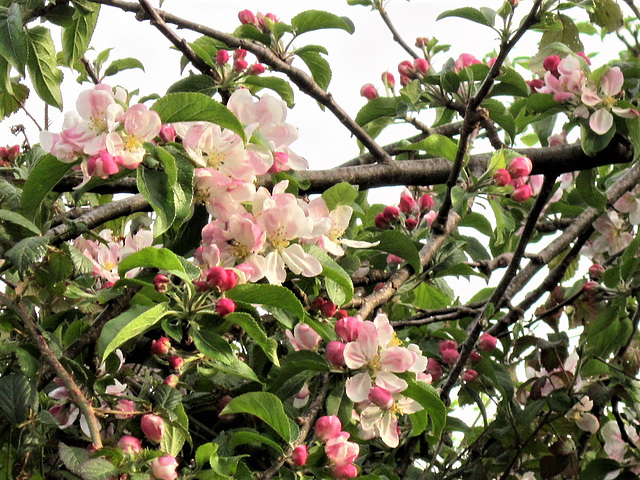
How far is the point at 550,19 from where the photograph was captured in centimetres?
153

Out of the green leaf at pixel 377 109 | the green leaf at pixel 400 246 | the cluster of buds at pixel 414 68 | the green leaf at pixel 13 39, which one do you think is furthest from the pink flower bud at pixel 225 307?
the cluster of buds at pixel 414 68

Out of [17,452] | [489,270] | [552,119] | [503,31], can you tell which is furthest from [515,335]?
[17,452]

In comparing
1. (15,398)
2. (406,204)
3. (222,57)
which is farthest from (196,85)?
(15,398)

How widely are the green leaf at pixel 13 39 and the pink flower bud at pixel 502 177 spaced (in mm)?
892

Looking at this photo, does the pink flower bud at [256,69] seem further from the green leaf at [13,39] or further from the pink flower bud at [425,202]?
the pink flower bud at [425,202]

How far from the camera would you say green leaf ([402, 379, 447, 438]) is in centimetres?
141

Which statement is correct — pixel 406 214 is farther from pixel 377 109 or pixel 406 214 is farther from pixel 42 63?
pixel 42 63

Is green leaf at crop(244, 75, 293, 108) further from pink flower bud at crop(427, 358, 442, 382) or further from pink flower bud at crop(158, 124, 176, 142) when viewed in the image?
pink flower bud at crop(427, 358, 442, 382)

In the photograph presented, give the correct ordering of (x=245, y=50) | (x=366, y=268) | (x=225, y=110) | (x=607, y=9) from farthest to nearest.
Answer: (x=607, y=9), (x=366, y=268), (x=245, y=50), (x=225, y=110)

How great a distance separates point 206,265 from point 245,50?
57 cm

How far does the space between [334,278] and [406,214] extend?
68 centimetres

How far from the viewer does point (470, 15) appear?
1.70 metres

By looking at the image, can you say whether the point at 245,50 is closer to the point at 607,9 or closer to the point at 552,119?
the point at 552,119

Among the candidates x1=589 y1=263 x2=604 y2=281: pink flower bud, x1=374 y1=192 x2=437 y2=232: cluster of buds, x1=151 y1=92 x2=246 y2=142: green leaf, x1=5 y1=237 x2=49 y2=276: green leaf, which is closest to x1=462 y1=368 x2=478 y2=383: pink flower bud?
x1=374 y1=192 x2=437 y2=232: cluster of buds
